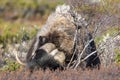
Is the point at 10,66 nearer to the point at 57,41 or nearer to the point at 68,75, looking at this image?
the point at 57,41

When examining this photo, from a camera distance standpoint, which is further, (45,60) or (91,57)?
(91,57)

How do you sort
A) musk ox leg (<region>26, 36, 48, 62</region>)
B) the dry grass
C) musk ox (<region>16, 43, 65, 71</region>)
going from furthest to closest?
musk ox leg (<region>26, 36, 48, 62</region>) < musk ox (<region>16, 43, 65, 71</region>) < the dry grass

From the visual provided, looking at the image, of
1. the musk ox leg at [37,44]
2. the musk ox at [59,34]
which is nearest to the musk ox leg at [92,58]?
the musk ox at [59,34]

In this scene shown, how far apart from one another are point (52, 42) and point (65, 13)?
814 mm

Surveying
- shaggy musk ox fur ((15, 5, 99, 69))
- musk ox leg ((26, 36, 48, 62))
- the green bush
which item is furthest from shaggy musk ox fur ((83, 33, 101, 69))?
the green bush

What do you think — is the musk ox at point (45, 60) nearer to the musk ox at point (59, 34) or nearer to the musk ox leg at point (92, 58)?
the musk ox at point (59, 34)

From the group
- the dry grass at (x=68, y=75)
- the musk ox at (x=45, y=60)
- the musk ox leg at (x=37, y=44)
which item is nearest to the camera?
the dry grass at (x=68, y=75)

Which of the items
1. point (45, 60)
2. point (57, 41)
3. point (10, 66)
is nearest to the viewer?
point (45, 60)

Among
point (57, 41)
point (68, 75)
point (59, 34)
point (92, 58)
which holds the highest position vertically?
point (59, 34)

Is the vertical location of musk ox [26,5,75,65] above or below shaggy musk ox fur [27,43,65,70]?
above

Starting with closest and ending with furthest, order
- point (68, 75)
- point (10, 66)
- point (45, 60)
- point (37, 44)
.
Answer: point (68, 75) → point (45, 60) → point (37, 44) → point (10, 66)

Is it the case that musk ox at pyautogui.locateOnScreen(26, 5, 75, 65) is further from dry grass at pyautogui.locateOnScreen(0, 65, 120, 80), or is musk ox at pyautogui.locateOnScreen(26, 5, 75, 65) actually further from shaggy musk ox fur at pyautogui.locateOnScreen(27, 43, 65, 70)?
dry grass at pyautogui.locateOnScreen(0, 65, 120, 80)

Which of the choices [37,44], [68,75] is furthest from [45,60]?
[68,75]

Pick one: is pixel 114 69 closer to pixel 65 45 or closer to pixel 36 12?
pixel 65 45
